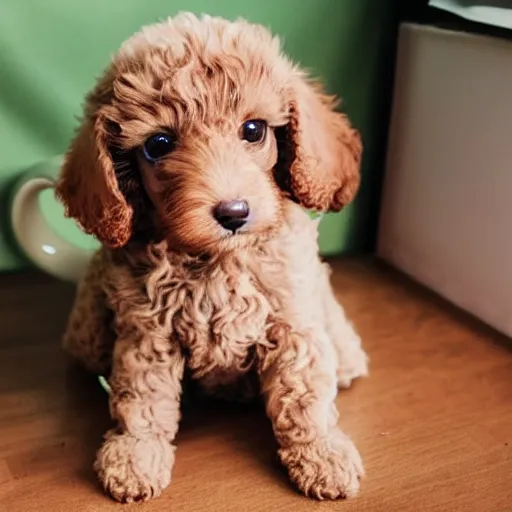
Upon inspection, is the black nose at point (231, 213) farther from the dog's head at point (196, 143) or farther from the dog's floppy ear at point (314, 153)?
the dog's floppy ear at point (314, 153)

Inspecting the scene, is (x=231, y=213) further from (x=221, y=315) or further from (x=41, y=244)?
(x=41, y=244)

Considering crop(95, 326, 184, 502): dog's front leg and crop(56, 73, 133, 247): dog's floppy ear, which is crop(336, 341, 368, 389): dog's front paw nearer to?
crop(95, 326, 184, 502): dog's front leg

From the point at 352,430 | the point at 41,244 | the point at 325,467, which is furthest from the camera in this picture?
the point at 41,244

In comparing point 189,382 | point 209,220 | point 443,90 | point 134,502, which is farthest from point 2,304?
point 443,90

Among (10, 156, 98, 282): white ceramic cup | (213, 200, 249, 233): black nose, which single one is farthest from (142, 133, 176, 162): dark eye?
(10, 156, 98, 282): white ceramic cup

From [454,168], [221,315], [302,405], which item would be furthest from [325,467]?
[454,168]

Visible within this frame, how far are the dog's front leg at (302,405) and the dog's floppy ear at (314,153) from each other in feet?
0.69

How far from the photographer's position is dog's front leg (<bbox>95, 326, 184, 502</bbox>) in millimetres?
1266

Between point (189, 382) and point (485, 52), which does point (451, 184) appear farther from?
point (189, 382)

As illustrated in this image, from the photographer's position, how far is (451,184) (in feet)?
6.03

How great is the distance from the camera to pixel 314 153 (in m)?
1.27

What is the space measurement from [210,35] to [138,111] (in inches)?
5.9

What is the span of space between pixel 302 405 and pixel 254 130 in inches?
16.4

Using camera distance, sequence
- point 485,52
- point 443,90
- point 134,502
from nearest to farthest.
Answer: point 134,502 → point 485,52 → point 443,90
